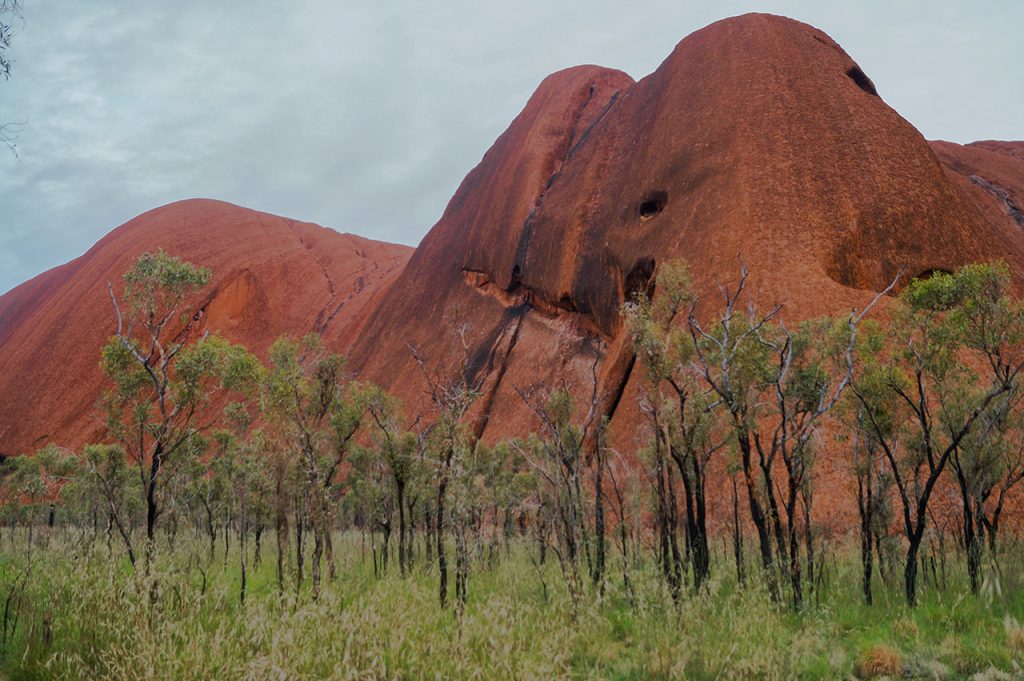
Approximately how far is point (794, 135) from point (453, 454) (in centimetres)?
2701

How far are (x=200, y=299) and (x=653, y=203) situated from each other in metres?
56.9

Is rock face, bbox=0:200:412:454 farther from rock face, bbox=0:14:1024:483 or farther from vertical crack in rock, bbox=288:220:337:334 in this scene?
rock face, bbox=0:14:1024:483

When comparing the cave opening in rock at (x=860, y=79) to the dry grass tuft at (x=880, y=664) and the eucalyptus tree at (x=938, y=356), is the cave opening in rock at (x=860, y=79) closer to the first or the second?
the eucalyptus tree at (x=938, y=356)

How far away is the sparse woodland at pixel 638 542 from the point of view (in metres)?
6.20

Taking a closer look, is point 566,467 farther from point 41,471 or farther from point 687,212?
point 41,471

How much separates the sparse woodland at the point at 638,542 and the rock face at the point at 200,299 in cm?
4490

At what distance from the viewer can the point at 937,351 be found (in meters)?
12.3

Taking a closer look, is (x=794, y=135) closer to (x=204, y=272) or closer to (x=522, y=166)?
(x=522, y=166)

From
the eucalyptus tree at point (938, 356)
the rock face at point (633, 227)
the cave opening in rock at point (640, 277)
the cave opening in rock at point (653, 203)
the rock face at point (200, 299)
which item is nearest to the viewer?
the eucalyptus tree at point (938, 356)

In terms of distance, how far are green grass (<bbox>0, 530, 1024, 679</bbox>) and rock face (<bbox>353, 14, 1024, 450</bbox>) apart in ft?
54.8

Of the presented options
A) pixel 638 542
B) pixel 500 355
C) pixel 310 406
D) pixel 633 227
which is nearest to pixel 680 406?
pixel 638 542

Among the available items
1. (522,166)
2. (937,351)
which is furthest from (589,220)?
(937,351)

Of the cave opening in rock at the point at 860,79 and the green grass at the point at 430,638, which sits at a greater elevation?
the cave opening in rock at the point at 860,79

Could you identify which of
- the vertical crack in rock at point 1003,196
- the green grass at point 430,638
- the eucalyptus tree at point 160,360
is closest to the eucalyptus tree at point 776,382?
the green grass at point 430,638
